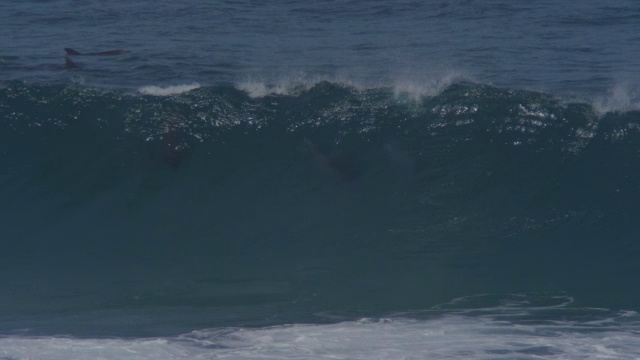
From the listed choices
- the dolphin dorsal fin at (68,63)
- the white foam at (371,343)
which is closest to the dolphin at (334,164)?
the white foam at (371,343)

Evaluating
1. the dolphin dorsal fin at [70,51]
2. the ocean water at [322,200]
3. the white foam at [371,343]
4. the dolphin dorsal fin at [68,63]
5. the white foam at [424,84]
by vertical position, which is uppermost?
the dolphin dorsal fin at [70,51]

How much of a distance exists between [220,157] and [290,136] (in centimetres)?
91

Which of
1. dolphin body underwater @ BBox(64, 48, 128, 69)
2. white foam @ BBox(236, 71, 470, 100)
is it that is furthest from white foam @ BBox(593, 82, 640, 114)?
dolphin body underwater @ BBox(64, 48, 128, 69)

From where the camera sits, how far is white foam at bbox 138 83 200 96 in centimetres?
1147

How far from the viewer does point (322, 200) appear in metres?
9.87

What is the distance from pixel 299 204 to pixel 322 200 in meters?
0.27

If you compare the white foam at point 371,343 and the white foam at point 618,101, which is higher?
the white foam at point 618,101

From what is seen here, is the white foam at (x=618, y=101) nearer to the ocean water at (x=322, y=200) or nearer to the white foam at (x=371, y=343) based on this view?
the ocean water at (x=322, y=200)

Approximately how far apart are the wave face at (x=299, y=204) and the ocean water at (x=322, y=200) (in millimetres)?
27

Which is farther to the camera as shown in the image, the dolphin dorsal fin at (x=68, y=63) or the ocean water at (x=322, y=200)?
the dolphin dorsal fin at (x=68, y=63)

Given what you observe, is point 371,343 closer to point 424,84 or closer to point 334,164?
point 334,164

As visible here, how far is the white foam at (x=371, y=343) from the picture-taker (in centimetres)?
658

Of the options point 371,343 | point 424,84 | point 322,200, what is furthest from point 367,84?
point 371,343

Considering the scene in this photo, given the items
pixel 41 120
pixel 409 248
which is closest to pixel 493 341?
pixel 409 248
